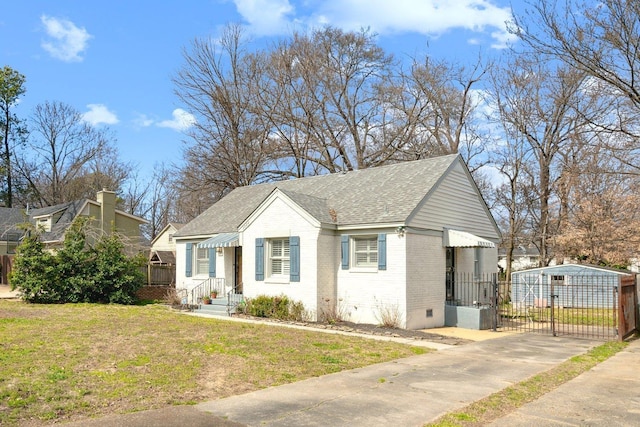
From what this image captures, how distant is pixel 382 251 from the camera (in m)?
16.7

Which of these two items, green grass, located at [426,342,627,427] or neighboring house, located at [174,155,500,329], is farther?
neighboring house, located at [174,155,500,329]

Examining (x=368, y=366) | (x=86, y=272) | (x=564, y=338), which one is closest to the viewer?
(x=368, y=366)

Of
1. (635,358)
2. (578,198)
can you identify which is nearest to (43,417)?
(635,358)

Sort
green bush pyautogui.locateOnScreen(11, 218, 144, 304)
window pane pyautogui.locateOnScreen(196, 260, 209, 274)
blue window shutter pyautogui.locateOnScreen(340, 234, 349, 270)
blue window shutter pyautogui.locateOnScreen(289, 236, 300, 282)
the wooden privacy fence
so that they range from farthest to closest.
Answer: the wooden privacy fence, window pane pyautogui.locateOnScreen(196, 260, 209, 274), green bush pyautogui.locateOnScreen(11, 218, 144, 304), blue window shutter pyautogui.locateOnScreen(289, 236, 300, 282), blue window shutter pyautogui.locateOnScreen(340, 234, 349, 270)

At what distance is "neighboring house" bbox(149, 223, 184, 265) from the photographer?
144 ft

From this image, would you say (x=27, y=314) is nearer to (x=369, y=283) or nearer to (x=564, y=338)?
(x=369, y=283)

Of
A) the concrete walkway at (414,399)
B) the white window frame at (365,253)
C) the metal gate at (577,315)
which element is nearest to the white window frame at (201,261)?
the white window frame at (365,253)

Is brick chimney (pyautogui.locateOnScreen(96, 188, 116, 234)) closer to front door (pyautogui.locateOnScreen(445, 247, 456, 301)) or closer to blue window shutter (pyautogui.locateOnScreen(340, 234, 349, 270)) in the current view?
blue window shutter (pyautogui.locateOnScreen(340, 234, 349, 270))

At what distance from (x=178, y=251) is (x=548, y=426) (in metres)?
20.9

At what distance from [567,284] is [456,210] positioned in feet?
35.2

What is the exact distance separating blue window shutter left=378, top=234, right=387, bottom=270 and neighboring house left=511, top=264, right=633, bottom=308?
12.6m

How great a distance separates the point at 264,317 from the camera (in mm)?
18344

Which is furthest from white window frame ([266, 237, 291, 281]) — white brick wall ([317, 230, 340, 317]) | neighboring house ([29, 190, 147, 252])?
neighboring house ([29, 190, 147, 252])

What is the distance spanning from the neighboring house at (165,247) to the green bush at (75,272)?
20.9 metres
